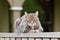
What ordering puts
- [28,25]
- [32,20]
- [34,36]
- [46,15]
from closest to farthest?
[34,36], [28,25], [32,20], [46,15]

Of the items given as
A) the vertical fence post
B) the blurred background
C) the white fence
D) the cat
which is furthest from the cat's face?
the blurred background

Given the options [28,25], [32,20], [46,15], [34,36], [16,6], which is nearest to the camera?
[34,36]

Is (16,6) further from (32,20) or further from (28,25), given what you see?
(28,25)

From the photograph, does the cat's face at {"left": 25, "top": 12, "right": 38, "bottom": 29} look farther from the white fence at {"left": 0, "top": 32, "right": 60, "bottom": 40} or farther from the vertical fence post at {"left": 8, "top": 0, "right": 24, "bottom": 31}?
the vertical fence post at {"left": 8, "top": 0, "right": 24, "bottom": 31}

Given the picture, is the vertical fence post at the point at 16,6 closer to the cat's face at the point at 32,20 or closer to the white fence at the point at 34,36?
the cat's face at the point at 32,20

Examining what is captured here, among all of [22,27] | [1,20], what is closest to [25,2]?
[1,20]

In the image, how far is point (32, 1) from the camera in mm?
8102

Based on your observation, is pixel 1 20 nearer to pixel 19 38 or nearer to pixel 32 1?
pixel 32 1

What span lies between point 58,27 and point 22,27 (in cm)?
626

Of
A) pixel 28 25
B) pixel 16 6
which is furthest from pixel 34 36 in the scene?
pixel 16 6

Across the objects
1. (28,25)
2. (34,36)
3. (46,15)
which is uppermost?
(46,15)

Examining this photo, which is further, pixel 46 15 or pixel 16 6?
pixel 46 15

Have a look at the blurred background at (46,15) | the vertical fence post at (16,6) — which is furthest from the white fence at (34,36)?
the blurred background at (46,15)

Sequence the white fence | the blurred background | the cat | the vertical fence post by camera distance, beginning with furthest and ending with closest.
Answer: the blurred background → the vertical fence post → the cat → the white fence
